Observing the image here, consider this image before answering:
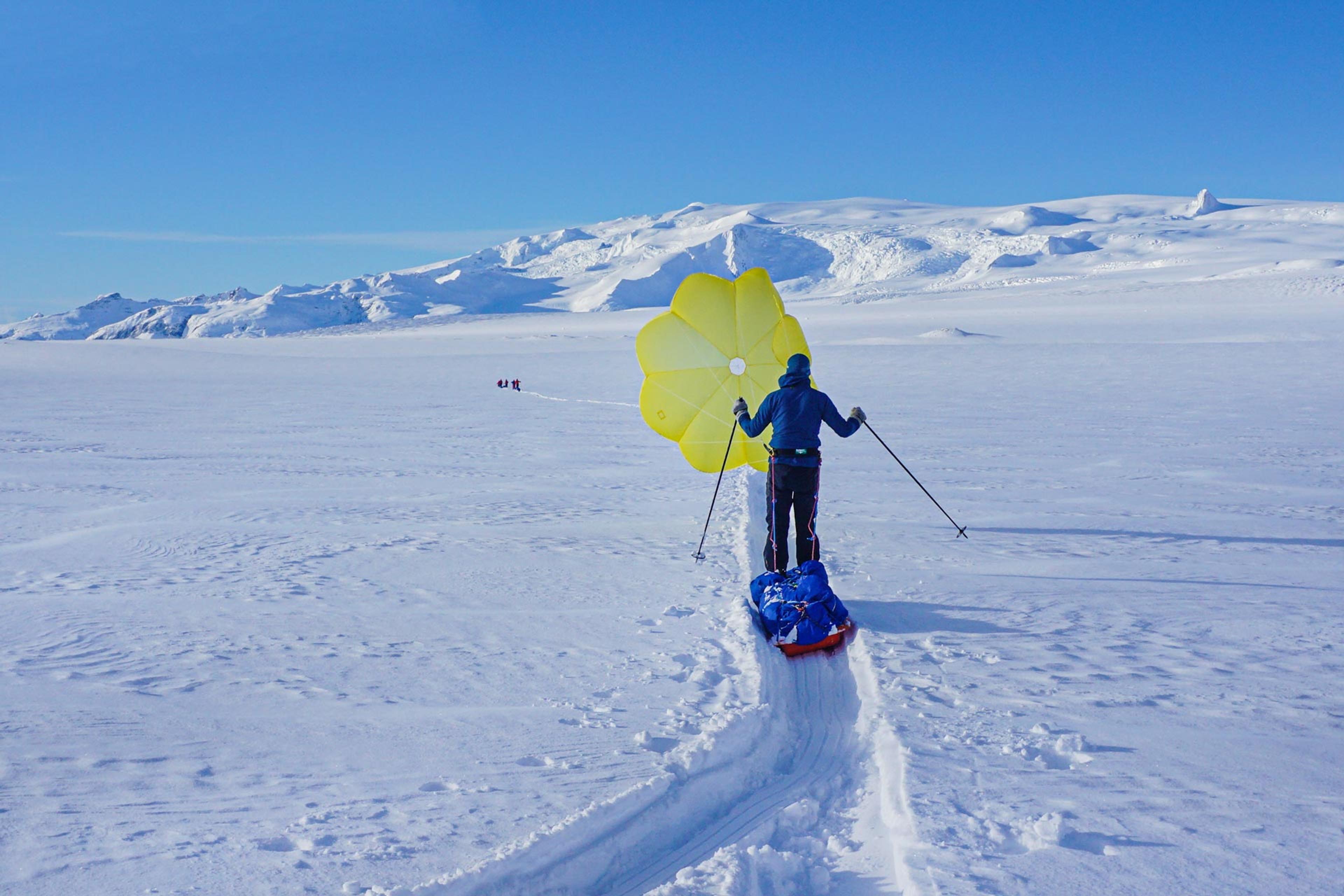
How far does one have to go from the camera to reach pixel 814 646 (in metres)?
5.09

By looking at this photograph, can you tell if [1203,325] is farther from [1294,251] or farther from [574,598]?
[1294,251]

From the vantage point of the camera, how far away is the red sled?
16.7 ft

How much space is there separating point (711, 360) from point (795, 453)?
9.23 feet

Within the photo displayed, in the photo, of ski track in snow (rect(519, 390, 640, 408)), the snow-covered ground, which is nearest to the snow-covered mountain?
ski track in snow (rect(519, 390, 640, 408))

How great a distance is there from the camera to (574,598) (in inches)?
243

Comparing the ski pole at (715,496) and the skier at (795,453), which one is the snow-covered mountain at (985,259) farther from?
the skier at (795,453)

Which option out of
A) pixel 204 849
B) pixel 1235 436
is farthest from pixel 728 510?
pixel 1235 436

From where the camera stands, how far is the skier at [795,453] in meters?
6.39

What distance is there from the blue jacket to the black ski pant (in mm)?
68

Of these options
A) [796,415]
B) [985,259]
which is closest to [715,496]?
[796,415]

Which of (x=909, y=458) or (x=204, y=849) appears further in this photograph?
(x=909, y=458)

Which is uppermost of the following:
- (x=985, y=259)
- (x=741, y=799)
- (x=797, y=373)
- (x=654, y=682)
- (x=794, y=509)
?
(x=985, y=259)

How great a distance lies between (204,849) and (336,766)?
2.15 feet

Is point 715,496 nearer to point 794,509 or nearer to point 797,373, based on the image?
point 794,509
